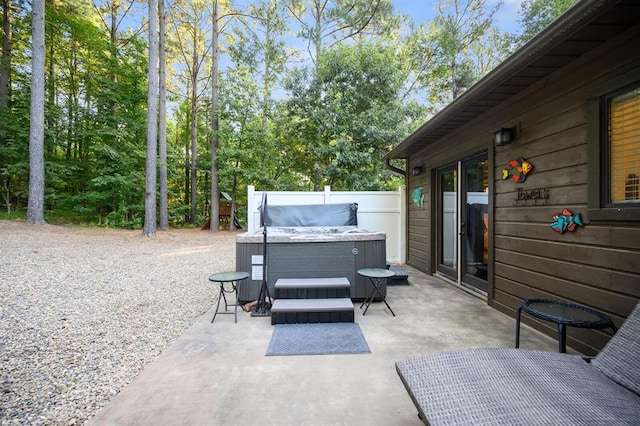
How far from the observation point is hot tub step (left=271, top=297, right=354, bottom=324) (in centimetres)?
301

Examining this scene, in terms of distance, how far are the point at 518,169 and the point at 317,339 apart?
2621 mm

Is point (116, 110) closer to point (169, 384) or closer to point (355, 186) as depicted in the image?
point (355, 186)

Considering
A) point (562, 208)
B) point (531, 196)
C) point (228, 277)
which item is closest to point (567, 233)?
point (562, 208)

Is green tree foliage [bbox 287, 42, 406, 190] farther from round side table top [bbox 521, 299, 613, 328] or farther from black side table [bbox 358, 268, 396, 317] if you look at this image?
round side table top [bbox 521, 299, 613, 328]

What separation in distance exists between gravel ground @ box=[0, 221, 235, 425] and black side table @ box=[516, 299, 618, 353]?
108 inches

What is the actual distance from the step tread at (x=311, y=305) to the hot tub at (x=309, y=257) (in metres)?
0.44

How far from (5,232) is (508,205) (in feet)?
32.6

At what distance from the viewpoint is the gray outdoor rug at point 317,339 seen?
7.98ft

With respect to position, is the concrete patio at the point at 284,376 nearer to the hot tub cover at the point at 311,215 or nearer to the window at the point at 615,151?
the window at the point at 615,151

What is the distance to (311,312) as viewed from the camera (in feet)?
9.93

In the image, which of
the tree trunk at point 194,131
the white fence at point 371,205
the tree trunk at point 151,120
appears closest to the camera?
the white fence at point 371,205

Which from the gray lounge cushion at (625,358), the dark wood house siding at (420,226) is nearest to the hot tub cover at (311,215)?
the dark wood house siding at (420,226)

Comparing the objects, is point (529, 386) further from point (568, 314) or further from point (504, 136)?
point (504, 136)

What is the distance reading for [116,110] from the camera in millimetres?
11578
